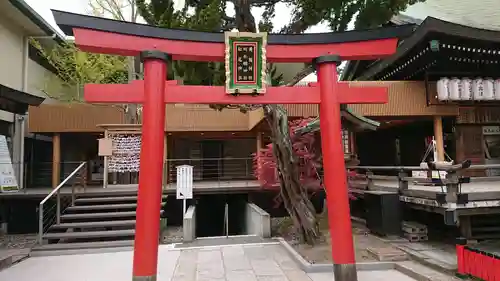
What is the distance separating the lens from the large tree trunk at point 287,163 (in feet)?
27.8

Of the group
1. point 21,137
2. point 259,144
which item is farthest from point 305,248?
point 21,137

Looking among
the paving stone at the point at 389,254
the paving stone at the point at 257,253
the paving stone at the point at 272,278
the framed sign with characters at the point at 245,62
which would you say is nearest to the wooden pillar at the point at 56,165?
the paving stone at the point at 257,253

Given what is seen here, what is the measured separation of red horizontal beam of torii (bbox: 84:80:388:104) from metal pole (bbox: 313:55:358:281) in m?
0.19

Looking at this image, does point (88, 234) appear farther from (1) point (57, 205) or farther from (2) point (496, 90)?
(2) point (496, 90)

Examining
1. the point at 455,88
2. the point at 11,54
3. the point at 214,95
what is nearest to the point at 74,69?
the point at 11,54

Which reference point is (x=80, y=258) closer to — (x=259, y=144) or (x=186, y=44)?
(x=186, y=44)

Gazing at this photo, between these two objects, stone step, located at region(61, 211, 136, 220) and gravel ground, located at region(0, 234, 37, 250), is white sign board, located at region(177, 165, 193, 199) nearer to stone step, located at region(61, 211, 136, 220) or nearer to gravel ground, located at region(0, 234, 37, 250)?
stone step, located at region(61, 211, 136, 220)

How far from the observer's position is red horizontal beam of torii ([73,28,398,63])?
17.8ft

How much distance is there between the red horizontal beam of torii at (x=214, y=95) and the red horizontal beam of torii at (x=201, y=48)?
54 cm

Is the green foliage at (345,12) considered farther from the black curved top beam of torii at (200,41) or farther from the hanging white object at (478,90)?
the hanging white object at (478,90)

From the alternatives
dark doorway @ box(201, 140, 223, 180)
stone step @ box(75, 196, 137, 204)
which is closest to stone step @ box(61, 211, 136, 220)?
stone step @ box(75, 196, 137, 204)

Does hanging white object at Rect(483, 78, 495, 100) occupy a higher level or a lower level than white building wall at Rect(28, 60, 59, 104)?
lower

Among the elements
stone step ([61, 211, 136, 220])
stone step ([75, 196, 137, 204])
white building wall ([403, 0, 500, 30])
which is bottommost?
stone step ([61, 211, 136, 220])

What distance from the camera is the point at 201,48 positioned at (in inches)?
233
